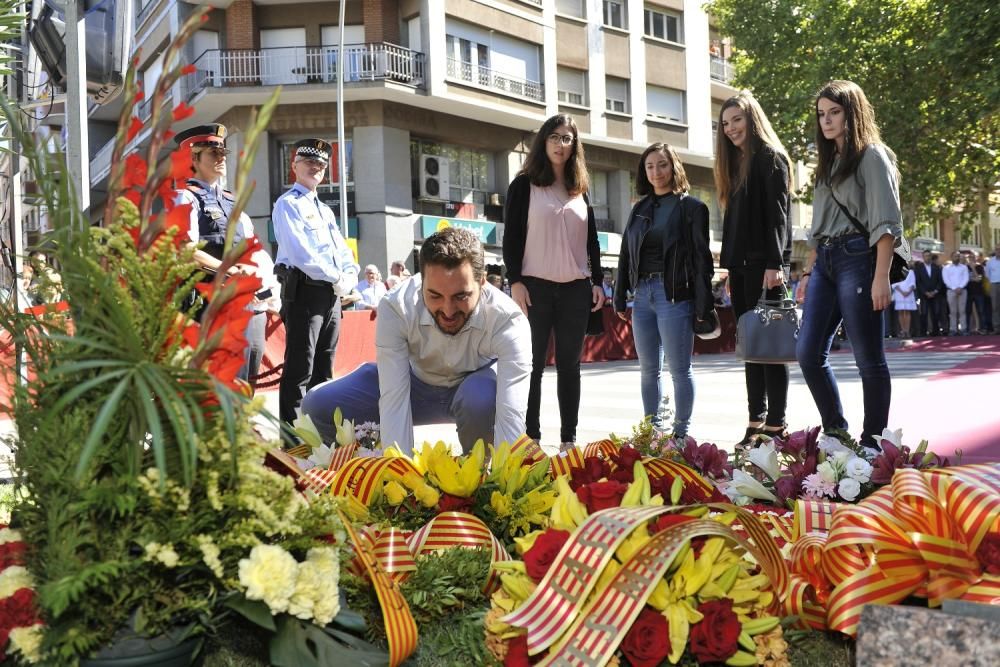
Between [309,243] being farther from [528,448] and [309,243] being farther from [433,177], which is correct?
[433,177]

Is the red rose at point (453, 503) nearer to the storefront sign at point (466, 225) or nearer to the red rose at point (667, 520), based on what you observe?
the red rose at point (667, 520)

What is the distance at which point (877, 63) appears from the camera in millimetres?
28625

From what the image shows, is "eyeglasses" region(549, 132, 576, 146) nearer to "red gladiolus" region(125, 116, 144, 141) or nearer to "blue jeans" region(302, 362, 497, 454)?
"blue jeans" region(302, 362, 497, 454)

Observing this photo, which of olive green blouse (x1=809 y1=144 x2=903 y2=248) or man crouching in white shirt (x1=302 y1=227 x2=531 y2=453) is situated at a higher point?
olive green blouse (x1=809 y1=144 x2=903 y2=248)

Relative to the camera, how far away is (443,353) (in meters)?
4.13

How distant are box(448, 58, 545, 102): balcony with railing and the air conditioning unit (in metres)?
2.35

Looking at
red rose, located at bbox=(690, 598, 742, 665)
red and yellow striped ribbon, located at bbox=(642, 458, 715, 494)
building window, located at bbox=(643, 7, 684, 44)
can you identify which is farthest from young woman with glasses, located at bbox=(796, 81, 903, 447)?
building window, located at bbox=(643, 7, 684, 44)

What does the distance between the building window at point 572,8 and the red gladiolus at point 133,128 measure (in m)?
31.5

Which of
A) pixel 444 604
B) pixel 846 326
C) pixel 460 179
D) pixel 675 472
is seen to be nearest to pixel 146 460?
pixel 444 604

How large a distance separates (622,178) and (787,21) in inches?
278

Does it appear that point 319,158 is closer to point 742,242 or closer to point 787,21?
point 742,242

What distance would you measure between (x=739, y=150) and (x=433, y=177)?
23.3m

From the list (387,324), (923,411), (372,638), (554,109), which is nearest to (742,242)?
(387,324)

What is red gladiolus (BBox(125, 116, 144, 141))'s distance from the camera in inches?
64.6
